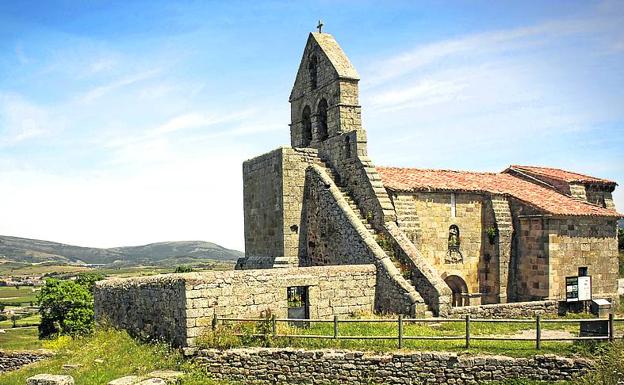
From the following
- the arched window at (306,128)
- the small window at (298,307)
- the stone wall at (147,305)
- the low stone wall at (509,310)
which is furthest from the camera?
the arched window at (306,128)

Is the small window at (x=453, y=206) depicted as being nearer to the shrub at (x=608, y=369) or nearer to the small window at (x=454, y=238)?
the small window at (x=454, y=238)

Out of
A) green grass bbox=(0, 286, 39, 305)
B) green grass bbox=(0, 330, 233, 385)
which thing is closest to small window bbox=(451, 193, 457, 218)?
green grass bbox=(0, 330, 233, 385)

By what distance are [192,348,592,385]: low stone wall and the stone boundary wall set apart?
18401mm

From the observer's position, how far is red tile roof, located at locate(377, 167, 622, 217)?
2416 centimetres

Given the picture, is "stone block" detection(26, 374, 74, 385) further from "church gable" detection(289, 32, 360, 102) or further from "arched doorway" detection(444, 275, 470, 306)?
"arched doorway" detection(444, 275, 470, 306)

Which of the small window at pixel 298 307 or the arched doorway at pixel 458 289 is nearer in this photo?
the small window at pixel 298 307

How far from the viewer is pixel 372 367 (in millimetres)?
14859

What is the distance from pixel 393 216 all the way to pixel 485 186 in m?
7.17

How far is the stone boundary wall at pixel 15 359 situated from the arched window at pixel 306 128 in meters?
17.4

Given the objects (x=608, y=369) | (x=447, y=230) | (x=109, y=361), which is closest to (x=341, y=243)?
(x=447, y=230)

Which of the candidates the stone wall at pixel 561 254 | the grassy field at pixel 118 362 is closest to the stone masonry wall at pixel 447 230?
the stone wall at pixel 561 254

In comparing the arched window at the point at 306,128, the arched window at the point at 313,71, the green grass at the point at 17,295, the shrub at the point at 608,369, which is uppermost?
the arched window at the point at 313,71

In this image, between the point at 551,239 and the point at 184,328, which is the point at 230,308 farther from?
the point at 551,239

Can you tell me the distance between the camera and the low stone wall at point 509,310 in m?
19.9
